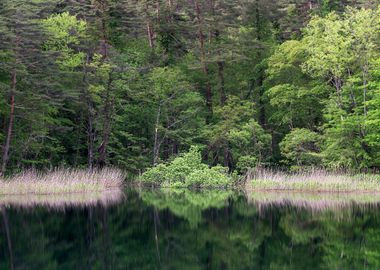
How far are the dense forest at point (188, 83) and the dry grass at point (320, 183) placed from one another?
316 centimetres

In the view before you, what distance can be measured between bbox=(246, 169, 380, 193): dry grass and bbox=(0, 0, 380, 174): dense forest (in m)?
3.16

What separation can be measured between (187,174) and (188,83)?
8.02 m

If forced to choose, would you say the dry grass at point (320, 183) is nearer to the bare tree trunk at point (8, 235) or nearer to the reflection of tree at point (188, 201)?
the reflection of tree at point (188, 201)

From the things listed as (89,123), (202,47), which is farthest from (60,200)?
(202,47)

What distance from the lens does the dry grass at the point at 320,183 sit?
84.7ft

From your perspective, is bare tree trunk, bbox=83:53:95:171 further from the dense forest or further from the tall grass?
the tall grass

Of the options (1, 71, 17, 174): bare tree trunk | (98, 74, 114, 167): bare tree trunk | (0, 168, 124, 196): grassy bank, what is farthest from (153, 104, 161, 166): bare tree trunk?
(1, 71, 17, 174): bare tree trunk

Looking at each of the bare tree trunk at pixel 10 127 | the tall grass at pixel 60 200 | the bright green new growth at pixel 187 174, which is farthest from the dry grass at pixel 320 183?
the bare tree trunk at pixel 10 127

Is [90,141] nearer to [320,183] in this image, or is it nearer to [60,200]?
[60,200]

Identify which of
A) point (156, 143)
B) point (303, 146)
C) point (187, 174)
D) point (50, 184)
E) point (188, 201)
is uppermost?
point (156, 143)

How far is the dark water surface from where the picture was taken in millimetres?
11805

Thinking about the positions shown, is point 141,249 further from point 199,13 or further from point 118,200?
point 199,13

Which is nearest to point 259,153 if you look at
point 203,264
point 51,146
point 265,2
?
point 265,2

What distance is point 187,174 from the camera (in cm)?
3191
